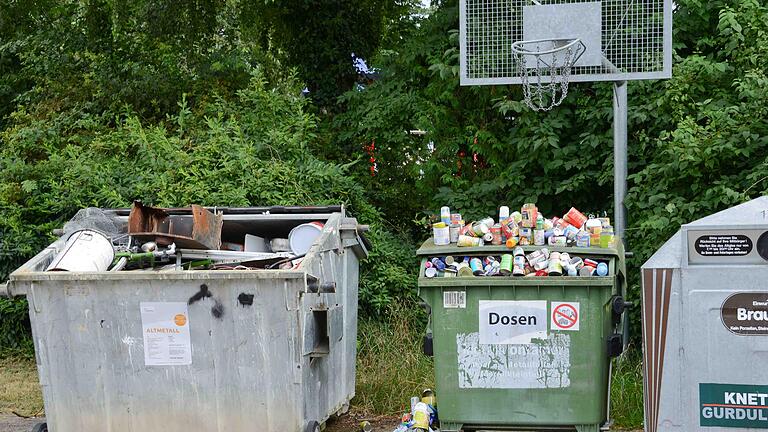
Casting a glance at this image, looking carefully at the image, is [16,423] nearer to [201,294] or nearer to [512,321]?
[201,294]

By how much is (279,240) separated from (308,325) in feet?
3.35

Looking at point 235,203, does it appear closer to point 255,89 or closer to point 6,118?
point 255,89

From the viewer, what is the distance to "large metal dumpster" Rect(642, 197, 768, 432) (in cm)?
430

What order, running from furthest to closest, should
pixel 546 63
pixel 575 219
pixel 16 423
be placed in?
pixel 546 63, pixel 16 423, pixel 575 219

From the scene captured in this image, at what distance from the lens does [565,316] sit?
538cm

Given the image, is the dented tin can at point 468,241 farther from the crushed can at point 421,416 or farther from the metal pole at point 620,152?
the metal pole at point 620,152

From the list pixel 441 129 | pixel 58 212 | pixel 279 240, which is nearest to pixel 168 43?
pixel 58 212

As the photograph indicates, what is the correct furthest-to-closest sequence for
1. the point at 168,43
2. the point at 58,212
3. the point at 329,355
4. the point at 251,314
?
1. the point at 168,43
2. the point at 58,212
3. the point at 329,355
4. the point at 251,314

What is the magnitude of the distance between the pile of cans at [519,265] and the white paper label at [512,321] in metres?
0.17

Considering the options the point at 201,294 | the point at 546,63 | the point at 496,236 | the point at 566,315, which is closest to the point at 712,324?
the point at 566,315

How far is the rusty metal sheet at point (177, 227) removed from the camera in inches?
235

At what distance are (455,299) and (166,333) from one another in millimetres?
1610

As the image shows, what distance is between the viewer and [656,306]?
14.5 feet

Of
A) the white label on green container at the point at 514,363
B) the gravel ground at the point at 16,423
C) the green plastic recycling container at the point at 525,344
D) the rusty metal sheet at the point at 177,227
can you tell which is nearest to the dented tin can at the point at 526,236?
the green plastic recycling container at the point at 525,344
